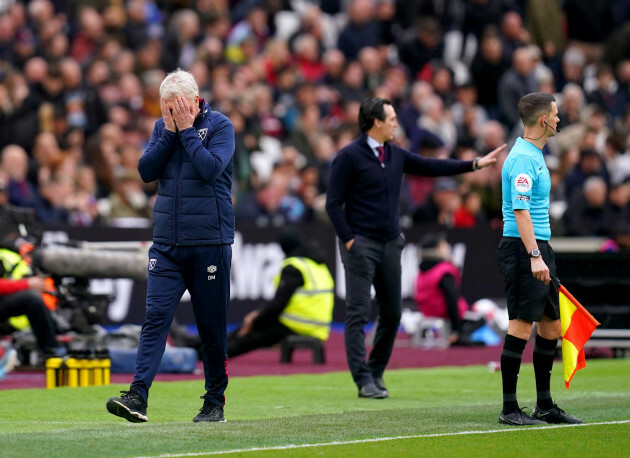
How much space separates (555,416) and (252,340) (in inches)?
258

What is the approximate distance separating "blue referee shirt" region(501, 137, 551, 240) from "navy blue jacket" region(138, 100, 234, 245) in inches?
74.5

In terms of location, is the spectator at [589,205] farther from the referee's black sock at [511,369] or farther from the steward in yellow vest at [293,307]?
the referee's black sock at [511,369]

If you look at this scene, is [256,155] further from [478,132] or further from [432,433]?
[432,433]

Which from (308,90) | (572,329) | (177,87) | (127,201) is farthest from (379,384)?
(308,90)

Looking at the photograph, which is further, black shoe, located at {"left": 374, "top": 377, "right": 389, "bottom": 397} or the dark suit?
black shoe, located at {"left": 374, "top": 377, "right": 389, "bottom": 397}

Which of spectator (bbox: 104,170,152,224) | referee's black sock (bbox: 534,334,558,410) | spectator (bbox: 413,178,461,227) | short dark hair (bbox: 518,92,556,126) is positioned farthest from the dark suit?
spectator (bbox: 413,178,461,227)

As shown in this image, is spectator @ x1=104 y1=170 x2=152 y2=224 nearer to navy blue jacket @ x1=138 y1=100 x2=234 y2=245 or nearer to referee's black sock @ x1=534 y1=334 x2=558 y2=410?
navy blue jacket @ x1=138 y1=100 x2=234 y2=245

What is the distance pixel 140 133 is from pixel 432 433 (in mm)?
13919

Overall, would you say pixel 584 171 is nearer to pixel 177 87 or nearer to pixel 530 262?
pixel 530 262

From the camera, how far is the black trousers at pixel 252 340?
15.7m

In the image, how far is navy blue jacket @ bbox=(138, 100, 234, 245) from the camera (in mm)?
9094

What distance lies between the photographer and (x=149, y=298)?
9.24m

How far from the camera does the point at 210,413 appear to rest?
31.0 ft

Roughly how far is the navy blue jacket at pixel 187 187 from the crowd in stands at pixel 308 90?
9871 millimetres
